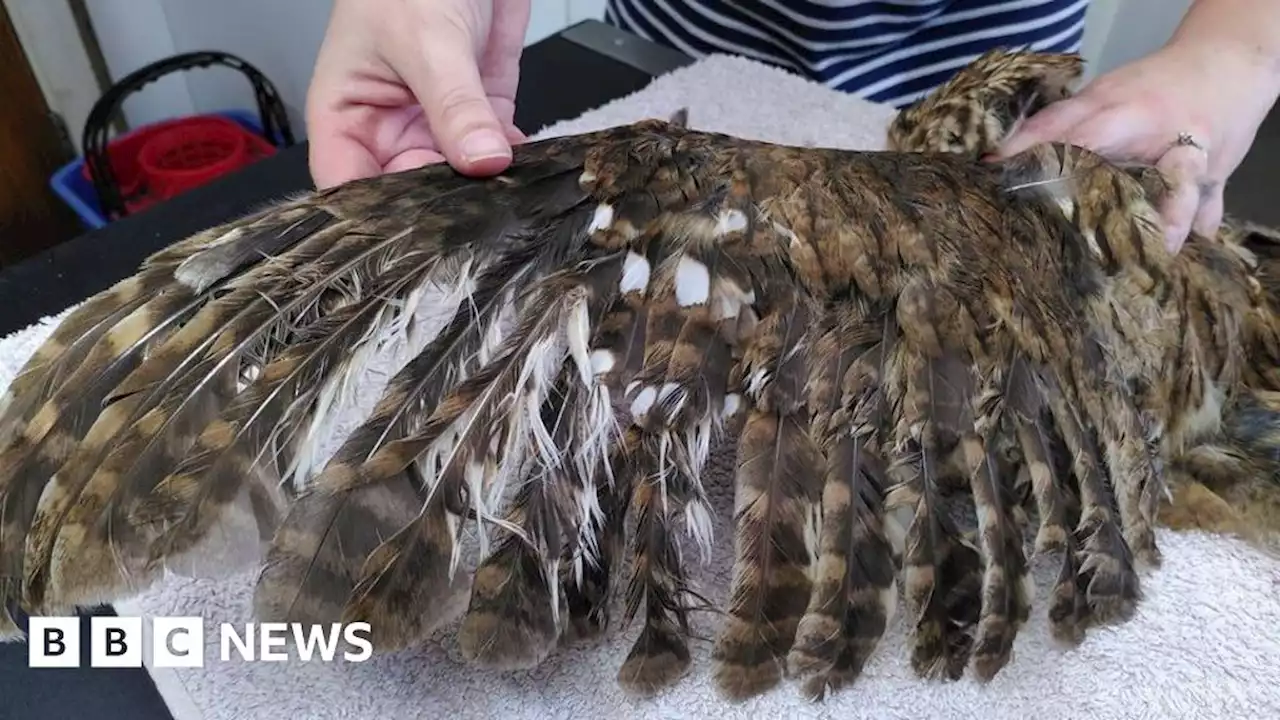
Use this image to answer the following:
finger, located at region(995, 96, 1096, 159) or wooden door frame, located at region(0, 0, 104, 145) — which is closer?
finger, located at region(995, 96, 1096, 159)

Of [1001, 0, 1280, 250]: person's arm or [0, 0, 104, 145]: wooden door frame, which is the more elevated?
[1001, 0, 1280, 250]: person's arm

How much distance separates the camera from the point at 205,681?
32.6 inches

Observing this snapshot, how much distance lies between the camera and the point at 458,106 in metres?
0.93

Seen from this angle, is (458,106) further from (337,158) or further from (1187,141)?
(1187,141)

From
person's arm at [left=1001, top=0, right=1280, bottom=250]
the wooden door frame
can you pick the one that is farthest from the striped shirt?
the wooden door frame

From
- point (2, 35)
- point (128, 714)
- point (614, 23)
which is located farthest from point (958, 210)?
point (2, 35)

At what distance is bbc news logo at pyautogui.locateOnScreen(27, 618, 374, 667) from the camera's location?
2.45ft

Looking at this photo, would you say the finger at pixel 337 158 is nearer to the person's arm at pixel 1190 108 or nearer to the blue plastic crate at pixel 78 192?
the person's arm at pixel 1190 108

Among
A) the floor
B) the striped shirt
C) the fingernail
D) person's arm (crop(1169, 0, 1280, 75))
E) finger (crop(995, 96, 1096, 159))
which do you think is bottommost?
the floor

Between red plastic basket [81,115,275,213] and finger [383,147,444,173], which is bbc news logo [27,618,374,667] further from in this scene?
red plastic basket [81,115,275,213]

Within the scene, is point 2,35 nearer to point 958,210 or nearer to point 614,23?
point 614,23

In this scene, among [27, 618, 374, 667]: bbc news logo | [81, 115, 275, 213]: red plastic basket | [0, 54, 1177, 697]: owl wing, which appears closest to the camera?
[0, 54, 1177, 697]: owl wing

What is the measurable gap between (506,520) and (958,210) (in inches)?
16.9

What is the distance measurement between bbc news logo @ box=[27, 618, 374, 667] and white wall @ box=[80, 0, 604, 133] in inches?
73.5
